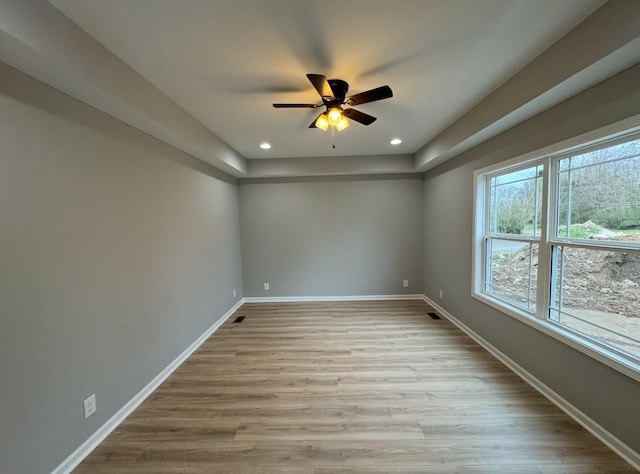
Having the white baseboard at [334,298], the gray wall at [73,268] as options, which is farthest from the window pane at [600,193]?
the gray wall at [73,268]

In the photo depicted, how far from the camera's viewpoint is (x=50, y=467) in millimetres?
1450

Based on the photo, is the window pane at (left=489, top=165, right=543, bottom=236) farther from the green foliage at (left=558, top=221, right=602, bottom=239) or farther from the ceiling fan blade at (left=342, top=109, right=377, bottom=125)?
the ceiling fan blade at (left=342, top=109, right=377, bottom=125)

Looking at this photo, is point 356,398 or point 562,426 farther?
point 356,398

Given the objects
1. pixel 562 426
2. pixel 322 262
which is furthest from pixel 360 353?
pixel 322 262

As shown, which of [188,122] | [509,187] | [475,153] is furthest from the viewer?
[475,153]

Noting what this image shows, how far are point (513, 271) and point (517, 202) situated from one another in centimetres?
73

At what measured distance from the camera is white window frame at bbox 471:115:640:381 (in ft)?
5.24

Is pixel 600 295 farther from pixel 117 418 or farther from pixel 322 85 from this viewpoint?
pixel 117 418

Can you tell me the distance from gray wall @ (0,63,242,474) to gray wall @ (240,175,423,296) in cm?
204

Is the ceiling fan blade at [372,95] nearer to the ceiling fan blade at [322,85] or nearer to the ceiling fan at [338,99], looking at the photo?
the ceiling fan at [338,99]

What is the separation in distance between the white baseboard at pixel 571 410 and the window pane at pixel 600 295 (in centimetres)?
56

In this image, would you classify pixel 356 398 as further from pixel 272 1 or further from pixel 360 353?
pixel 272 1

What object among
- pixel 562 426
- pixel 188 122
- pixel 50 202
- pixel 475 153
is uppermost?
pixel 188 122

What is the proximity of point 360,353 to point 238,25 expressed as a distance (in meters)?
3.05
